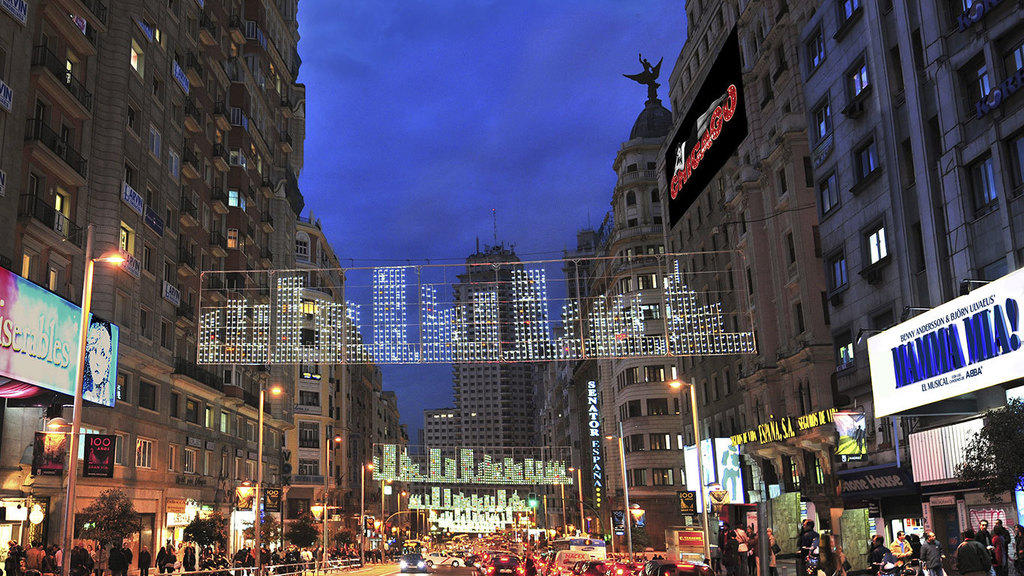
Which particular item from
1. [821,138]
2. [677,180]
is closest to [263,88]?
[677,180]

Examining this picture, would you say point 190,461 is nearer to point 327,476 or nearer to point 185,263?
point 185,263

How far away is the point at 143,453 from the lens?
4612 cm

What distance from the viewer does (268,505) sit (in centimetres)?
5009

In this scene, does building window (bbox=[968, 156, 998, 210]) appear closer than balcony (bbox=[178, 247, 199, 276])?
Yes

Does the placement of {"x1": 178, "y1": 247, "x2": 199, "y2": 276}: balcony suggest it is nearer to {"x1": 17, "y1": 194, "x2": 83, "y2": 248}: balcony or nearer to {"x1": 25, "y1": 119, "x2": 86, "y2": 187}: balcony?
{"x1": 17, "y1": 194, "x2": 83, "y2": 248}: balcony

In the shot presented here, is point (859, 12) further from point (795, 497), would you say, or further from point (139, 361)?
point (139, 361)

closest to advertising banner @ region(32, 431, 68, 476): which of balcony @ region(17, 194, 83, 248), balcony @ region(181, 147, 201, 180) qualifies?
balcony @ region(17, 194, 83, 248)

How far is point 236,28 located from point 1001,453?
57.8 m

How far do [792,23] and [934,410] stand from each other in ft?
82.3

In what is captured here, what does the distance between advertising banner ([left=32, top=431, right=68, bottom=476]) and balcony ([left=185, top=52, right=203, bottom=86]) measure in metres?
28.4

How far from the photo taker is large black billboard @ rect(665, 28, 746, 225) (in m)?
33.5

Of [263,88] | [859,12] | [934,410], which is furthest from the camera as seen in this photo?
[263,88]

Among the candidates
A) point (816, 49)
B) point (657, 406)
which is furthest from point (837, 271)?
point (657, 406)

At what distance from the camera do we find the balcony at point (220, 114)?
60.1 meters
